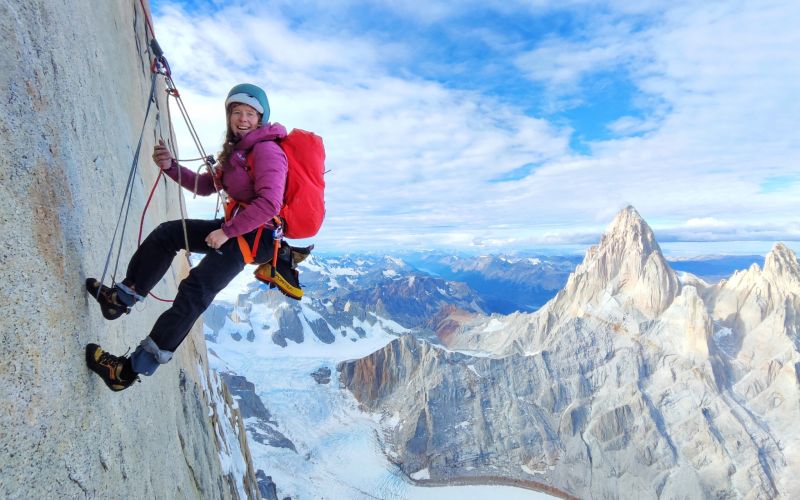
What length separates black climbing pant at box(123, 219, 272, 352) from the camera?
4.62 metres

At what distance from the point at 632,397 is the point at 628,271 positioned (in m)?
50.1

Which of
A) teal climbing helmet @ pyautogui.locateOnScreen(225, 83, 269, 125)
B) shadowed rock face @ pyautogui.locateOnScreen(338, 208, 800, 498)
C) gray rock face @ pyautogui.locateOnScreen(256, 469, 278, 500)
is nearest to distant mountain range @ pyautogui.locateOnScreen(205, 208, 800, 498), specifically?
shadowed rock face @ pyautogui.locateOnScreen(338, 208, 800, 498)

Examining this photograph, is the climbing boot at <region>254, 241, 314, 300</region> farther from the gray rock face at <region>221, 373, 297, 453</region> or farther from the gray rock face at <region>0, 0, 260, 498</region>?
the gray rock face at <region>221, 373, 297, 453</region>

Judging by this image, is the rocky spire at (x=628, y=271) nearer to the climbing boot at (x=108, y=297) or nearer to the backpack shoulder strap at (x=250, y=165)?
the backpack shoulder strap at (x=250, y=165)

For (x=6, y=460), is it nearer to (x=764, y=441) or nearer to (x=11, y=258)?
(x=11, y=258)

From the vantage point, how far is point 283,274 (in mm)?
5750

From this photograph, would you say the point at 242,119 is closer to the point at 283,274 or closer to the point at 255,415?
the point at 283,274

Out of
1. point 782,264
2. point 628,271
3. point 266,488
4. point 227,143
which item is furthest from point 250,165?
point 628,271

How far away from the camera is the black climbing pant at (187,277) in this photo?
462 cm

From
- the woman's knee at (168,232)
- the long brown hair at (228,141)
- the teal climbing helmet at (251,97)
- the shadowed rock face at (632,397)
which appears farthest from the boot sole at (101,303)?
the shadowed rock face at (632,397)

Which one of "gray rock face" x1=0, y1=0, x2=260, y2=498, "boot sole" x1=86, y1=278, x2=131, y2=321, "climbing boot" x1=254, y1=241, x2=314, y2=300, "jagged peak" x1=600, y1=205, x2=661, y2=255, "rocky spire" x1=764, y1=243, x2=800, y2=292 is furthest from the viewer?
"jagged peak" x1=600, y1=205, x2=661, y2=255

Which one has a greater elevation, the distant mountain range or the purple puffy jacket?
the purple puffy jacket

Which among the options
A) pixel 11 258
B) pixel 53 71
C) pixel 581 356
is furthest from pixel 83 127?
pixel 581 356

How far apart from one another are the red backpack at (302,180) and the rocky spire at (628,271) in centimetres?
13228
